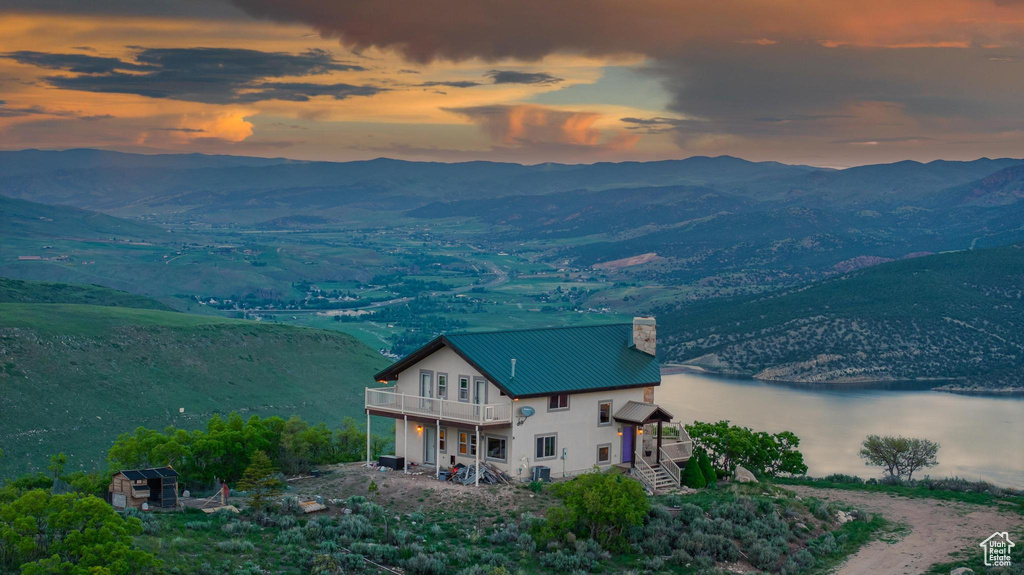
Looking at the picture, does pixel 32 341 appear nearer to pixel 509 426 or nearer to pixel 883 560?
pixel 509 426

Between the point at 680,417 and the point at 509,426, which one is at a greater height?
the point at 509,426

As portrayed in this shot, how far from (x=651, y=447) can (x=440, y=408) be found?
8.42 meters

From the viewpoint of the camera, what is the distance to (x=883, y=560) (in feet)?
112

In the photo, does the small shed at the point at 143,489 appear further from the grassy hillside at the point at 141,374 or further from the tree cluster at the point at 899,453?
the tree cluster at the point at 899,453

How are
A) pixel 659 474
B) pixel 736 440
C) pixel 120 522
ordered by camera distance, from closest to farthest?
pixel 120 522 < pixel 659 474 < pixel 736 440

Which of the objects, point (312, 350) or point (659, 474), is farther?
point (312, 350)

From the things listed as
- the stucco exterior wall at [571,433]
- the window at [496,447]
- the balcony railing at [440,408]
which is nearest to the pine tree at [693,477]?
the stucco exterior wall at [571,433]

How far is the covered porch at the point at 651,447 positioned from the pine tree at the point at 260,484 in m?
12.5

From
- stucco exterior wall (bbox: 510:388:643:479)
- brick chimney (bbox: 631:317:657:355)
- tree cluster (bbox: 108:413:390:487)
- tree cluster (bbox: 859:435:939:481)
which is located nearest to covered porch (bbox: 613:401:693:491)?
stucco exterior wall (bbox: 510:388:643:479)

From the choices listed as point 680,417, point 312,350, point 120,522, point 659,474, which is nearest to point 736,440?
point 659,474

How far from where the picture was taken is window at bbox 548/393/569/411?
1617 inches

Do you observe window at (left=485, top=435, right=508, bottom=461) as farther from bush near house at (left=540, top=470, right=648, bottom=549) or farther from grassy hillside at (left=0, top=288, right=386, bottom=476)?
grassy hillside at (left=0, top=288, right=386, bottom=476)

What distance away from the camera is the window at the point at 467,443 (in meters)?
41.0

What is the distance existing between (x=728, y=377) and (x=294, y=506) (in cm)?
9373
